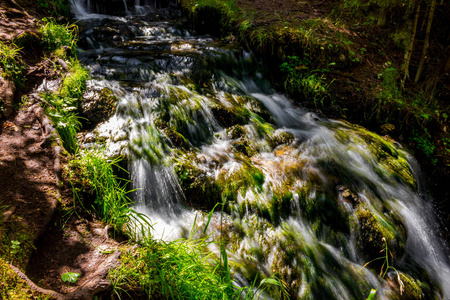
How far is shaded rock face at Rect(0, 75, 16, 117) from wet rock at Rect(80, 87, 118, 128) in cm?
81

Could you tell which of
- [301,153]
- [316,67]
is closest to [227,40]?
[316,67]

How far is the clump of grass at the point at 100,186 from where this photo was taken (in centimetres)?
224

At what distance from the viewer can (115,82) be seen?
14.7ft

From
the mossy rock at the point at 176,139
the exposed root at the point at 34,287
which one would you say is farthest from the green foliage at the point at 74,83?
the exposed root at the point at 34,287

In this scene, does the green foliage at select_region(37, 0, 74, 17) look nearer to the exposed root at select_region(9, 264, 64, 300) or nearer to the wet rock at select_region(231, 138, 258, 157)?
the wet rock at select_region(231, 138, 258, 157)

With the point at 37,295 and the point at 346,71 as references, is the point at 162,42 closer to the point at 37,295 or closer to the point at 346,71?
the point at 346,71

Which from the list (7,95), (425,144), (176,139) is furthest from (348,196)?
(7,95)

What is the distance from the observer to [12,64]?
127 inches

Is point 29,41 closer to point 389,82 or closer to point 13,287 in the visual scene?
point 13,287

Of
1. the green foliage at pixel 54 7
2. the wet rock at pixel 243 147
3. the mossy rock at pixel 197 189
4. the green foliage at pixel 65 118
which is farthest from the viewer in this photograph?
the green foliage at pixel 54 7

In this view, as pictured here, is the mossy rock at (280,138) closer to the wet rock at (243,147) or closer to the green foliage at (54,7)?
the wet rock at (243,147)

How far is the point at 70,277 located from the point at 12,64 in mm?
3051

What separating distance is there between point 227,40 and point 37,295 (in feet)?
22.6

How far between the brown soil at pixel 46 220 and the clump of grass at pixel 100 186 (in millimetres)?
115
